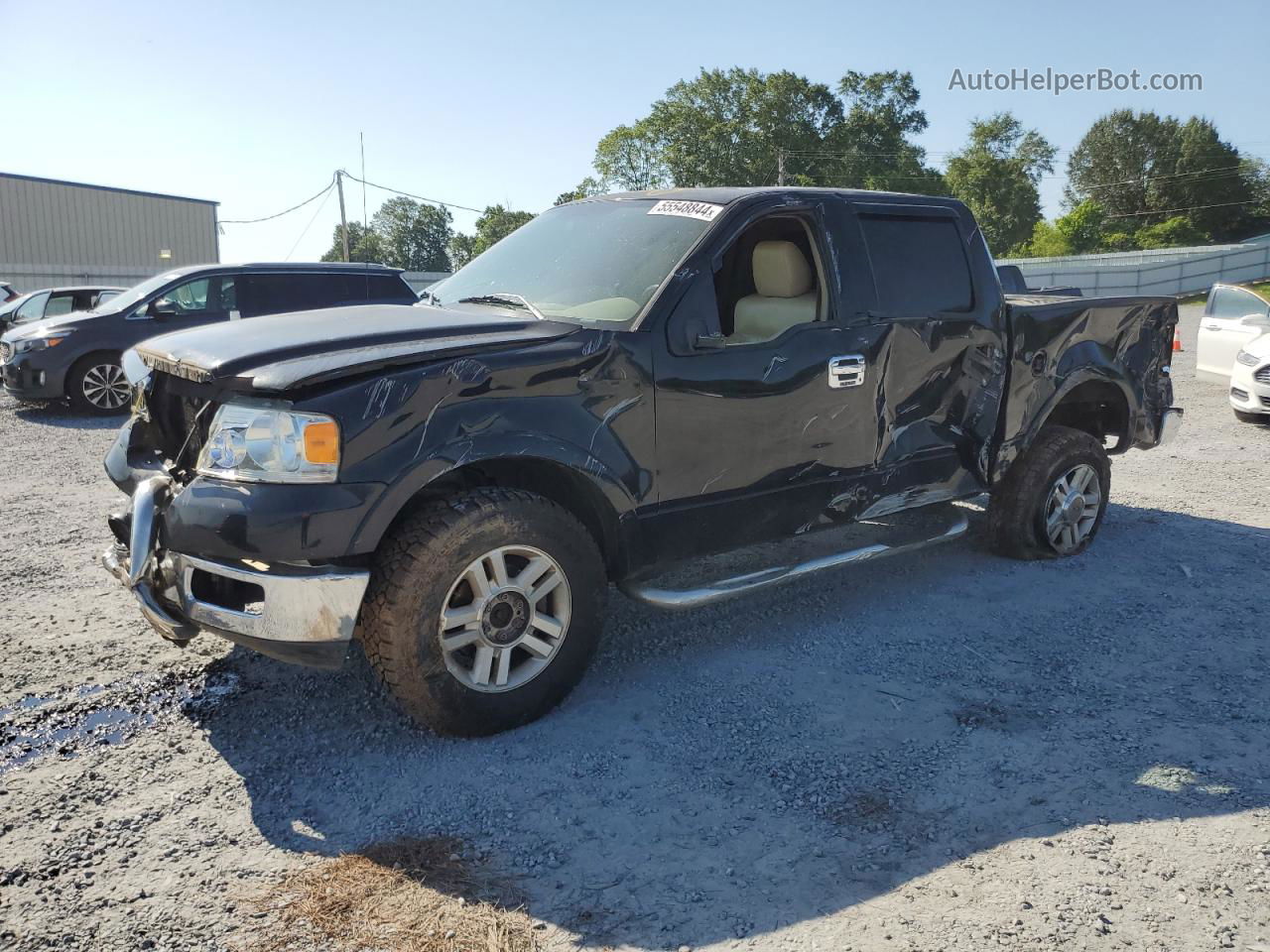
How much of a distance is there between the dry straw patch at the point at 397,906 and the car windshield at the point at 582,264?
2.07 m

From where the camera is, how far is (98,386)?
1142 centimetres

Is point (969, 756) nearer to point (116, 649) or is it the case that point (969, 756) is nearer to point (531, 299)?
point (531, 299)

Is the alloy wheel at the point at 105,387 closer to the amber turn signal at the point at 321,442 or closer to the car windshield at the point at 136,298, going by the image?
the car windshield at the point at 136,298

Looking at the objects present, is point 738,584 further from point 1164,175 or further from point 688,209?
point 1164,175

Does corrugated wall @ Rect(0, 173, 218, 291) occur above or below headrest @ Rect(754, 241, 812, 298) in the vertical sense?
above

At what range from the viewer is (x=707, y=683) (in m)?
3.96

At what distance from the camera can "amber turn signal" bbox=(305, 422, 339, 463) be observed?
302cm

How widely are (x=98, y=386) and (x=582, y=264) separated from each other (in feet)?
30.8

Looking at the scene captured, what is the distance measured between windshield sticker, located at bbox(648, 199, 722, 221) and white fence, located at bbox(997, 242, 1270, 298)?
32.5 metres

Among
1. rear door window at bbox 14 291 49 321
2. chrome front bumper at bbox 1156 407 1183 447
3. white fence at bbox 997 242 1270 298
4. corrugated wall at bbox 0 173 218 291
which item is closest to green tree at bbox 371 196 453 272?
corrugated wall at bbox 0 173 218 291

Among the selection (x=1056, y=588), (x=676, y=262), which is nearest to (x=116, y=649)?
(x=676, y=262)

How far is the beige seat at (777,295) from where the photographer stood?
4379mm

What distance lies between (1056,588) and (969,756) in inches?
84.0

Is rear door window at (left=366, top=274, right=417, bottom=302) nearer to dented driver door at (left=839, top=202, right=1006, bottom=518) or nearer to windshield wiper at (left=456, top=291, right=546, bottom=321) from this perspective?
windshield wiper at (left=456, top=291, right=546, bottom=321)
